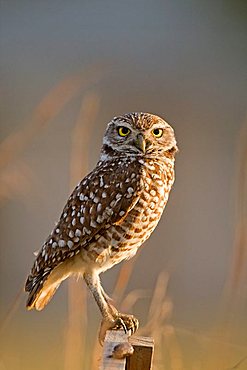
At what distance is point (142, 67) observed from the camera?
278cm

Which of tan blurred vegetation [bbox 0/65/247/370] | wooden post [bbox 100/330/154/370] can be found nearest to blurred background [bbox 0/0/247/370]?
tan blurred vegetation [bbox 0/65/247/370]

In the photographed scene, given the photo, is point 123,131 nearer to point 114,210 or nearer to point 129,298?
point 114,210

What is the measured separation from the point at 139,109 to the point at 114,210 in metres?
1.40

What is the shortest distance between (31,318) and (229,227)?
0.80 meters

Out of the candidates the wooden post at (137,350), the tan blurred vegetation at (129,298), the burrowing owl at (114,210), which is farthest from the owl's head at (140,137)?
the wooden post at (137,350)

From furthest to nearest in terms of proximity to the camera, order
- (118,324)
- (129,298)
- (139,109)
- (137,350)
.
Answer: (139,109)
(129,298)
(118,324)
(137,350)

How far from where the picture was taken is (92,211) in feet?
4.34

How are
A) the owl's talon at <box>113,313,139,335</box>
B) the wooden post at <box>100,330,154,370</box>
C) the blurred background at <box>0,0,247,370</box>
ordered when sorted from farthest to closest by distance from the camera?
the blurred background at <box>0,0,247,370</box> < the owl's talon at <box>113,313,139,335</box> < the wooden post at <box>100,330,154,370</box>

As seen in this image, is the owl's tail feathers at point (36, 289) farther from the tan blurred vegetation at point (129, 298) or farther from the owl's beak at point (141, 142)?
the owl's beak at point (141, 142)

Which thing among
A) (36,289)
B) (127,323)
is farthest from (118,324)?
(36,289)

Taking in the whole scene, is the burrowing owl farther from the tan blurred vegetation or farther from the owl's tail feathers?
the tan blurred vegetation

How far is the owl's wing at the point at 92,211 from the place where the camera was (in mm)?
1314

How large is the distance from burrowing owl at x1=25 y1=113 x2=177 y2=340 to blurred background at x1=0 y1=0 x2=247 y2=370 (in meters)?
1.17

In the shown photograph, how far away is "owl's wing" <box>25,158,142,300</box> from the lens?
1.31 m
